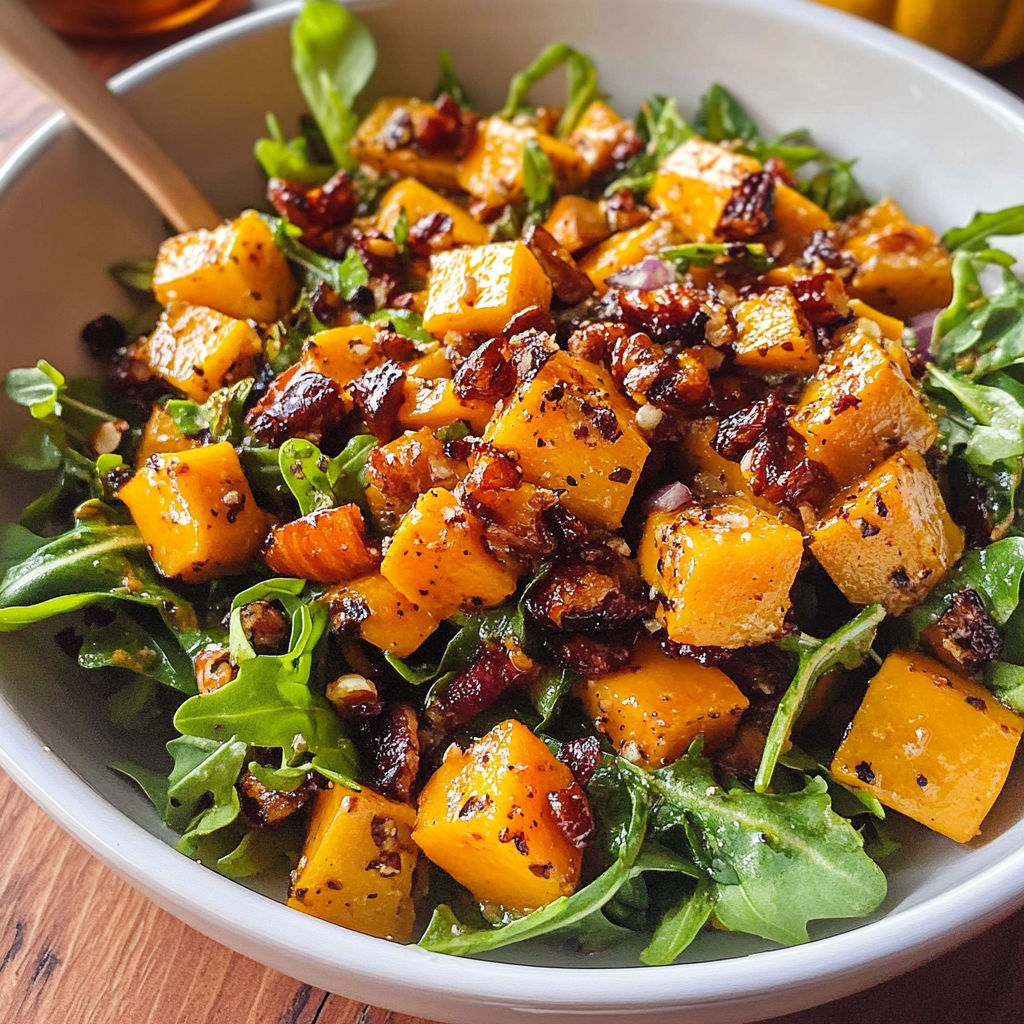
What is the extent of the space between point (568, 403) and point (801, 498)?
0.44 meters

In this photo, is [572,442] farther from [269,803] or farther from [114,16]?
[114,16]

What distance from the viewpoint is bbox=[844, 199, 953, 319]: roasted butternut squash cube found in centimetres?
225

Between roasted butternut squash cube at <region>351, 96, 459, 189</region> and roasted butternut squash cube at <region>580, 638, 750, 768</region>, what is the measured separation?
1441mm

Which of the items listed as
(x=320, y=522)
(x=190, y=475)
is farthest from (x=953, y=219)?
(x=190, y=475)

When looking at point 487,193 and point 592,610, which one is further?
point 487,193

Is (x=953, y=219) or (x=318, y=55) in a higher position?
(x=953, y=219)

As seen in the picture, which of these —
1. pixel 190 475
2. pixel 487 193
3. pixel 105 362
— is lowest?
Result: pixel 105 362

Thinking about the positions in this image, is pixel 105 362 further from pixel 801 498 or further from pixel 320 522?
pixel 801 498

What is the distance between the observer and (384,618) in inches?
68.8

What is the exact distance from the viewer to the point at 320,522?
1.79m

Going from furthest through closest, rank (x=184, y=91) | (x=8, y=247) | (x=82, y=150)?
(x=184, y=91) < (x=82, y=150) < (x=8, y=247)

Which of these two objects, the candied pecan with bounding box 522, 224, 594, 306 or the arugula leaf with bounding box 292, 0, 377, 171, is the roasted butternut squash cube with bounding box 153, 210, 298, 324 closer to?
the arugula leaf with bounding box 292, 0, 377, 171

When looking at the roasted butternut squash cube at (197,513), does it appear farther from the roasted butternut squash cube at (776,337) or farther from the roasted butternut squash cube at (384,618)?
the roasted butternut squash cube at (776,337)

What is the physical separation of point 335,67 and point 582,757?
6.22 feet
